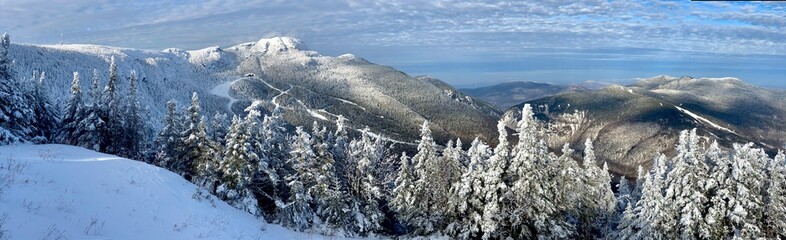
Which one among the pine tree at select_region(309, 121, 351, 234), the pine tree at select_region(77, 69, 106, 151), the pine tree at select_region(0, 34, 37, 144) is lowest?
the pine tree at select_region(309, 121, 351, 234)

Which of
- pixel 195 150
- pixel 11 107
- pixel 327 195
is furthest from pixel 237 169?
pixel 11 107

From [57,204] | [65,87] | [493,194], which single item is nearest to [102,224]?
[57,204]

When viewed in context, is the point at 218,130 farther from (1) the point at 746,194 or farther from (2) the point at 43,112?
(1) the point at 746,194

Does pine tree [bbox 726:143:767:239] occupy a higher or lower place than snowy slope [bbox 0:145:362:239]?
lower

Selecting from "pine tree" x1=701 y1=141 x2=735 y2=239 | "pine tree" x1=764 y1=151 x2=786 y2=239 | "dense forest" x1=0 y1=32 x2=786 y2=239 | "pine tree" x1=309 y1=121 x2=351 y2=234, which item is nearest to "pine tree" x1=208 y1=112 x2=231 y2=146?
"dense forest" x1=0 y1=32 x2=786 y2=239

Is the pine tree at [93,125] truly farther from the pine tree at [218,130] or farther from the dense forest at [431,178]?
the pine tree at [218,130]

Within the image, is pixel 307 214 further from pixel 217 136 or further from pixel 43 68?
pixel 43 68

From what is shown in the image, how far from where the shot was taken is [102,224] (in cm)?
1156

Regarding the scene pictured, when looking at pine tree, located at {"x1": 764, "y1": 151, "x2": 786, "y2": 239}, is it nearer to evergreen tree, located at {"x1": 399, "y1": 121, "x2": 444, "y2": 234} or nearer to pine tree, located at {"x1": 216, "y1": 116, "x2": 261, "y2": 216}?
evergreen tree, located at {"x1": 399, "y1": 121, "x2": 444, "y2": 234}

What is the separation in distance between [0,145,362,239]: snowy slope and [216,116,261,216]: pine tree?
472 inches

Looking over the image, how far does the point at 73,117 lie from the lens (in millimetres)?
42312

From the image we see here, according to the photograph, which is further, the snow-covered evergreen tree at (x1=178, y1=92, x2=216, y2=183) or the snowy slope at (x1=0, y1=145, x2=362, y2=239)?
the snow-covered evergreen tree at (x1=178, y1=92, x2=216, y2=183)

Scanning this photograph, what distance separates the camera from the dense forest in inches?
1011

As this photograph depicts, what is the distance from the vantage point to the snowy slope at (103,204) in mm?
10672
